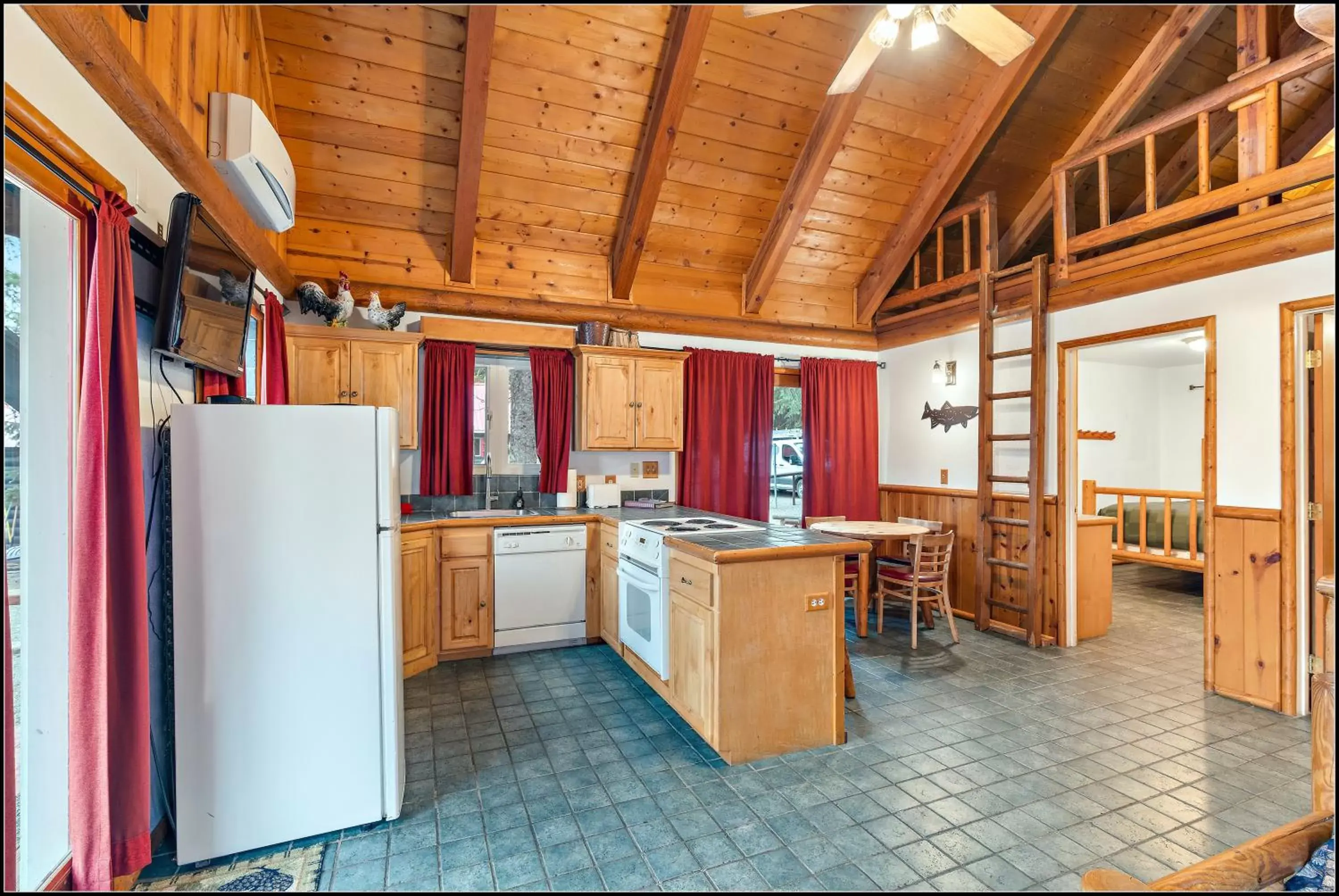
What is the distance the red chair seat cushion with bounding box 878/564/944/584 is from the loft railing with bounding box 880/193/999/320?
2.21 meters

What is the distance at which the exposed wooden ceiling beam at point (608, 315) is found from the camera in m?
4.39

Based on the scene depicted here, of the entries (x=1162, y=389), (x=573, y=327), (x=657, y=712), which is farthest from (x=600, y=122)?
(x=1162, y=389)

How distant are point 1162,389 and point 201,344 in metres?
9.55

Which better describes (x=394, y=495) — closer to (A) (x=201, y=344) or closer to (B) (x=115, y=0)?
(A) (x=201, y=344)

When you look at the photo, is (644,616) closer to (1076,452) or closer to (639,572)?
(639,572)

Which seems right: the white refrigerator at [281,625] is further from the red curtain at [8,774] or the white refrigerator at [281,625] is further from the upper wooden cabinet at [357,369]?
the upper wooden cabinet at [357,369]

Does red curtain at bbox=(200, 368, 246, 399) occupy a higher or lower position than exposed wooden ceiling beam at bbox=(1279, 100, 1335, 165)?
lower

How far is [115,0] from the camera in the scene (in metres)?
1.65

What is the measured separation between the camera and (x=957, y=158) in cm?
447

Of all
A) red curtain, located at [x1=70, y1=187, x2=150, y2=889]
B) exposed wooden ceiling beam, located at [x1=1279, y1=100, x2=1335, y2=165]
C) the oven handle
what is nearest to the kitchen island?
the oven handle

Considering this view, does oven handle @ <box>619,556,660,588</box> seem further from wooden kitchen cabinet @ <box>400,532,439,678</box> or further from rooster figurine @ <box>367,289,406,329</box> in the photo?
rooster figurine @ <box>367,289,406,329</box>

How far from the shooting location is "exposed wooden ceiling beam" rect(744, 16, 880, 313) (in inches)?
155

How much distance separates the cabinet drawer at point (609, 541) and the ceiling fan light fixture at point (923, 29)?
114 inches

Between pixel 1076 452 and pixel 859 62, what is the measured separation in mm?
3084
